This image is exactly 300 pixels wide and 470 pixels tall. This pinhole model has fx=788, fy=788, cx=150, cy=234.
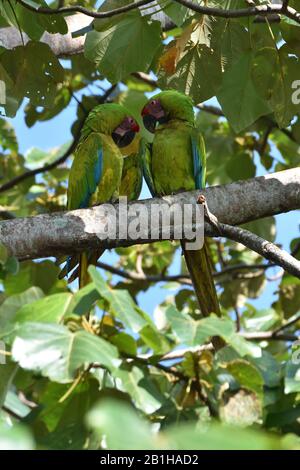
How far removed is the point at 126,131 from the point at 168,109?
0.25 meters

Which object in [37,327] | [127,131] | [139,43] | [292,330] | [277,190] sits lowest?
[292,330]

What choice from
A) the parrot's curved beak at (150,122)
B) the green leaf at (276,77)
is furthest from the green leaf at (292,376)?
the parrot's curved beak at (150,122)

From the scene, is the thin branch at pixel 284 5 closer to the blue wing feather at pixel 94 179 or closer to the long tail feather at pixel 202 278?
the long tail feather at pixel 202 278

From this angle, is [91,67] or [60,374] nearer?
[60,374]

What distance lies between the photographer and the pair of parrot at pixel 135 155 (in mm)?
3816

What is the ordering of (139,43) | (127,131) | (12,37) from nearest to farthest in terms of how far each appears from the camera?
(139,43)
(12,37)
(127,131)

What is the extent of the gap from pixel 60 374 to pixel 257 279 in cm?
349

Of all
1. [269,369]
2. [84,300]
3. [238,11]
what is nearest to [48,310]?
[84,300]

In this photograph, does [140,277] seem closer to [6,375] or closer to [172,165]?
[172,165]

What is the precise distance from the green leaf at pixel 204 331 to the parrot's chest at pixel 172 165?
2.14 m

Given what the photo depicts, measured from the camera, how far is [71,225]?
2684 millimetres

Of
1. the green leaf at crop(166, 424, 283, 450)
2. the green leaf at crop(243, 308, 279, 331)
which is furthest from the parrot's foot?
the green leaf at crop(243, 308, 279, 331)

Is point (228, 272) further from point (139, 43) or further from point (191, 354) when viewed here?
point (191, 354)
